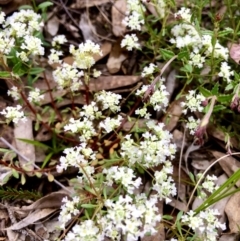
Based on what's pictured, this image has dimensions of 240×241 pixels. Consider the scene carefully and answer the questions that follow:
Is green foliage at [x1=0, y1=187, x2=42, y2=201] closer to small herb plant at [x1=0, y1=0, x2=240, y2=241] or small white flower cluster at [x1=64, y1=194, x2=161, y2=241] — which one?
small herb plant at [x1=0, y1=0, x2=240, y2=241]

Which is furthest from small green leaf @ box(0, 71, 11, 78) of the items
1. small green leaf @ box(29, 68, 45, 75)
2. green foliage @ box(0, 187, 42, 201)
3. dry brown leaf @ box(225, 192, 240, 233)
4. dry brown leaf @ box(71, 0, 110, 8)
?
dry brown leaf @ box(225, 192, 240, 233)

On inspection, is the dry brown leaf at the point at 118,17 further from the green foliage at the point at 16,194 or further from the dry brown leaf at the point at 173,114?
the green foliage at the point at 16,194

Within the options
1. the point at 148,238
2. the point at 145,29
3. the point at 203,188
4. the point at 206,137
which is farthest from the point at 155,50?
the point at 148,238

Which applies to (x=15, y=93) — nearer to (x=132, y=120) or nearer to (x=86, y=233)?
(x=132, y=120)

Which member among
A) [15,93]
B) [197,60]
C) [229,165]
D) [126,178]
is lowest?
[229,165]

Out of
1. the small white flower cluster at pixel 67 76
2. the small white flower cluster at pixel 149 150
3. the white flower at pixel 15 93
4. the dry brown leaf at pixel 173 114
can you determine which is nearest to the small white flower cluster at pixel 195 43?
the dry brown leaf at pixel 173 114

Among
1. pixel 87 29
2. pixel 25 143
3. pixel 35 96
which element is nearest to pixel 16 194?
pixel 25 143
